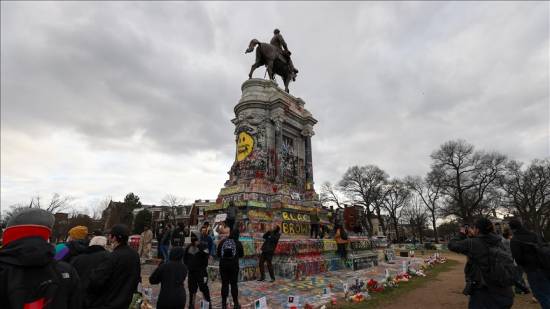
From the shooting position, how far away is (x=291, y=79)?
24859 millimetres

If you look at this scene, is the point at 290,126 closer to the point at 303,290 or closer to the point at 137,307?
the point at 303,290

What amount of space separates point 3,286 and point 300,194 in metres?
18.9

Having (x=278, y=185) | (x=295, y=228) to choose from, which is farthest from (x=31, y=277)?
(x=278, y=185)

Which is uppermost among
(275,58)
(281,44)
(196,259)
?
(281,44)

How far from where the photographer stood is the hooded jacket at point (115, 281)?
3.94 m

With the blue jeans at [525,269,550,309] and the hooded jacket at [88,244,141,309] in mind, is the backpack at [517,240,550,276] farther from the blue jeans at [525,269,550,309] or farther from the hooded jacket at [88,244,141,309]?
the hooded jacket at [88,244,141,309]

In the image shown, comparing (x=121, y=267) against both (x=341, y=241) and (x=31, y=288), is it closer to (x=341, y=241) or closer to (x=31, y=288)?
(x=31, y=288)

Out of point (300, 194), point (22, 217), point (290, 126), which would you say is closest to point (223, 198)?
point (300, 194)

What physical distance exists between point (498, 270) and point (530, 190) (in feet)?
154

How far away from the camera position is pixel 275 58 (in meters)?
22.6

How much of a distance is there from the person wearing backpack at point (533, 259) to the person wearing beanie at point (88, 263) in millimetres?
8109

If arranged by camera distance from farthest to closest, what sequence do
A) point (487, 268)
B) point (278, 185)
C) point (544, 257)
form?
→ point (278, 185) → point (544, 257) → point (487, 268)

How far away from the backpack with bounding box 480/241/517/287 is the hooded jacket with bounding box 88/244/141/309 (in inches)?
214

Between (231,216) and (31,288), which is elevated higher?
(231,216)
